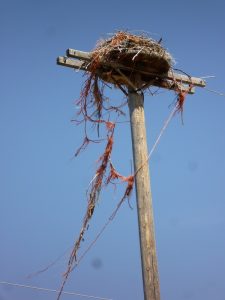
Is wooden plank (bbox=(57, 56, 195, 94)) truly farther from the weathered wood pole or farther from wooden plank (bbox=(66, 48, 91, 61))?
the weathered wood pole

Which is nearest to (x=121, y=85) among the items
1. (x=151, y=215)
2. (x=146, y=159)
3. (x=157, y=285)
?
(x=146, y=159)

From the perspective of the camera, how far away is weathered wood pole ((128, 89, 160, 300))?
5.39 meters

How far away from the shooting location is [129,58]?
673 cm

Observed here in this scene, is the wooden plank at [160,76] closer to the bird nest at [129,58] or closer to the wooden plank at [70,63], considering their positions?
the bird nest at [129,58]

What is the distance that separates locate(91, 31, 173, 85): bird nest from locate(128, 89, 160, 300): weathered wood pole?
381 millimetres

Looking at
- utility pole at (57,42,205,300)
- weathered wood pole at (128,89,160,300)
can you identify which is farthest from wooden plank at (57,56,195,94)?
weathered wood pole at (128,89,160,300)

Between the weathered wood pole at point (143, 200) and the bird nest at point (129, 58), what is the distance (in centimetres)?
38

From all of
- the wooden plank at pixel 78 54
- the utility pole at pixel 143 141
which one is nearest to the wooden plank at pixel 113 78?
the utility pole at pixel 143 141

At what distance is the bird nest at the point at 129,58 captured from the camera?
6617 mm

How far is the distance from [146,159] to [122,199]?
0.69m

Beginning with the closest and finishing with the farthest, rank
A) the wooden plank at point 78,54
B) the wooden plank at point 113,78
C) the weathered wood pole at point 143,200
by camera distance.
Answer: the weathered wood pole at point 143,200 < the wooden plank at point 78,54 < the wooden plank at point 113,78

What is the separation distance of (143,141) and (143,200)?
85cm

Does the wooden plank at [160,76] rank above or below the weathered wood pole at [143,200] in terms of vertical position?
above

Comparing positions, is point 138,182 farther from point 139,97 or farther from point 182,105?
point 182,105
